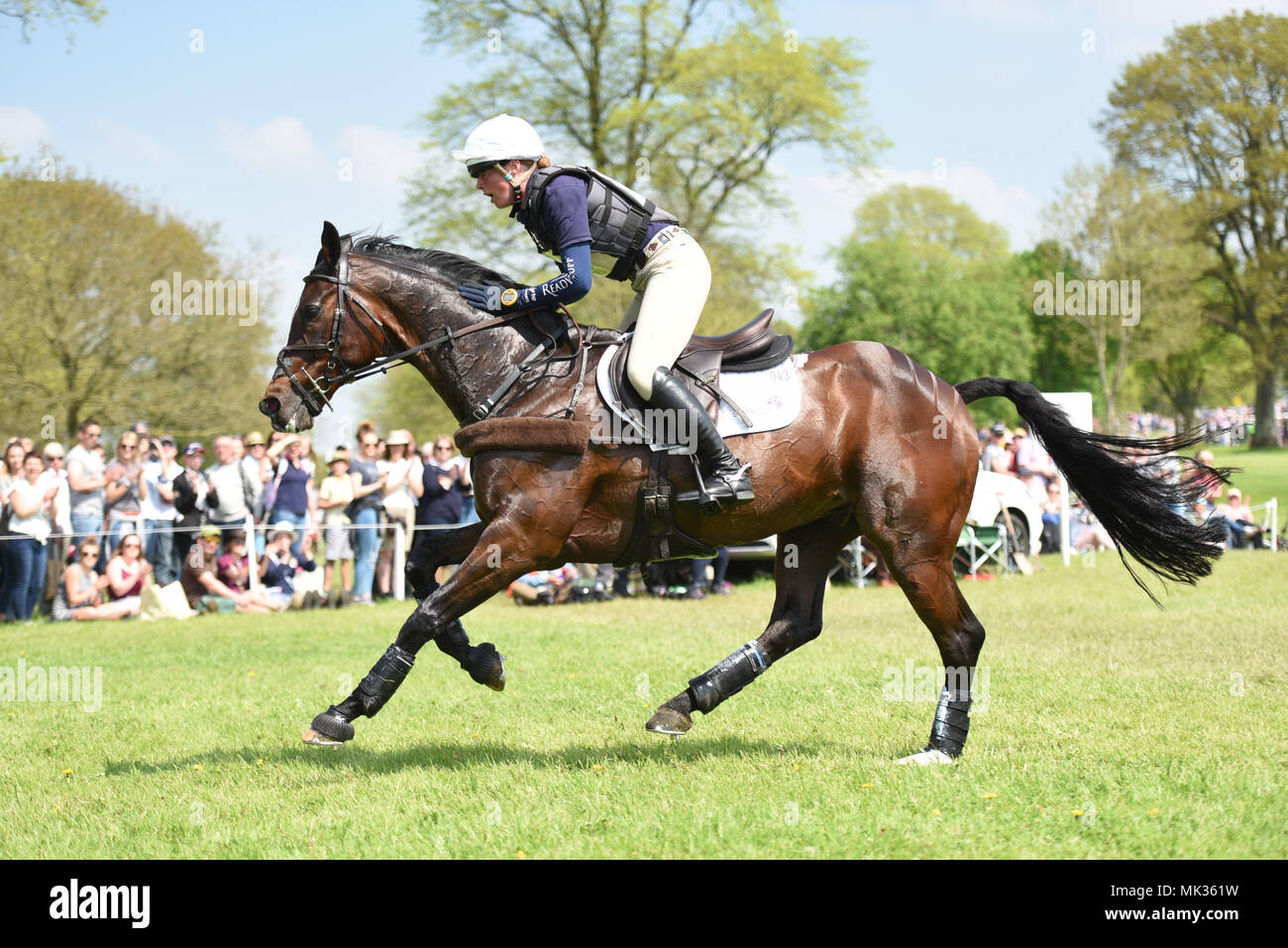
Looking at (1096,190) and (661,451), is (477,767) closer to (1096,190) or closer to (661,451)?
(661,451)

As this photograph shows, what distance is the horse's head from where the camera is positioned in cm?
603

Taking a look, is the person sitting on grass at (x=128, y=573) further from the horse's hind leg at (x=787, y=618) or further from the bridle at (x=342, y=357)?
the horse's hind leg at (x=787, y=618)

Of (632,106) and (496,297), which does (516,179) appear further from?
(632,106)

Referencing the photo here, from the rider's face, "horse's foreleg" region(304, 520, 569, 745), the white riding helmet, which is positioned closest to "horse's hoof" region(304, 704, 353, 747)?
"horse's foreleg" region(304, 520, 569, 745)

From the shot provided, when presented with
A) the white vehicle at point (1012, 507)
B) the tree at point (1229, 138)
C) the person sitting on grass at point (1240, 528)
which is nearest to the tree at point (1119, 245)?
the tree at point (1229, 138)

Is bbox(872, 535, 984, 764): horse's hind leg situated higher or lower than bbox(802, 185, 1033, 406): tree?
lower

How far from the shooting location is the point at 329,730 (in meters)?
5.61

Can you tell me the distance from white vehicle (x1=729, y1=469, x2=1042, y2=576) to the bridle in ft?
36.0

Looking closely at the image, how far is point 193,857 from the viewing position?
15.2 feet

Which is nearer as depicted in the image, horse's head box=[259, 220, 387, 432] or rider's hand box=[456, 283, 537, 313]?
rider's hand box=[456, 283, 537, 313]

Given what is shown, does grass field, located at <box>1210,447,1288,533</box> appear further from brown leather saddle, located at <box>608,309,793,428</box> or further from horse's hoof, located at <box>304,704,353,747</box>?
horse's hoof, located at <box>304,704,353,747</box>

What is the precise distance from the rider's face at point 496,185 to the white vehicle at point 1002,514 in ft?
37.0

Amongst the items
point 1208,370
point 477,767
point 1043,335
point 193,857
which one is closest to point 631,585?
point 477,767

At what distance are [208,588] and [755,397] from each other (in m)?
11.2
